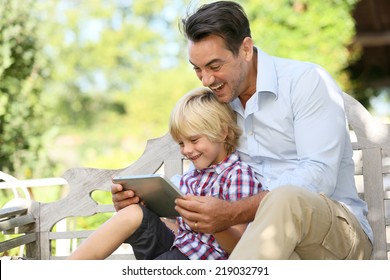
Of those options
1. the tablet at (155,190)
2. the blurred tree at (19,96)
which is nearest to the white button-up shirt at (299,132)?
the tablet at (155,190)

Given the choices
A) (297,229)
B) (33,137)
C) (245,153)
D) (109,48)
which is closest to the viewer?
(297,229)

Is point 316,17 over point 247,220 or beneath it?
over

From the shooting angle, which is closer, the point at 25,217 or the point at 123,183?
the point at 123,183

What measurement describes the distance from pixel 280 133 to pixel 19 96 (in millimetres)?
3579

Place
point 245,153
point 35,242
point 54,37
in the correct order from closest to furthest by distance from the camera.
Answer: point 245,153
point 35,242
point 54,37

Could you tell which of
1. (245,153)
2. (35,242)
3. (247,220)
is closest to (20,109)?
(35,242)

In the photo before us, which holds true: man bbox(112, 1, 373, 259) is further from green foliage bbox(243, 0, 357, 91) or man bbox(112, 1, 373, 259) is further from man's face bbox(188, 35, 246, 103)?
green foliage bbox(243, 0, 357, 91)

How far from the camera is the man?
97.0 inches

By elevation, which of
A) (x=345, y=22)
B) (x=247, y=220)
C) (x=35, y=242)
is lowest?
(x=35, y=242)

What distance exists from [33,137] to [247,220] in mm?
3582

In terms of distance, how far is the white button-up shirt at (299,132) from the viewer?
2.62 meters

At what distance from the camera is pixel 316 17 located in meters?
7.80

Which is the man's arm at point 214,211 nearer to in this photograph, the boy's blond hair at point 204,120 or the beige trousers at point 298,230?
the beige trousers at point 298,230

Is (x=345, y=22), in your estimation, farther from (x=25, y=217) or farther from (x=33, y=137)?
(x=25, y=217)
